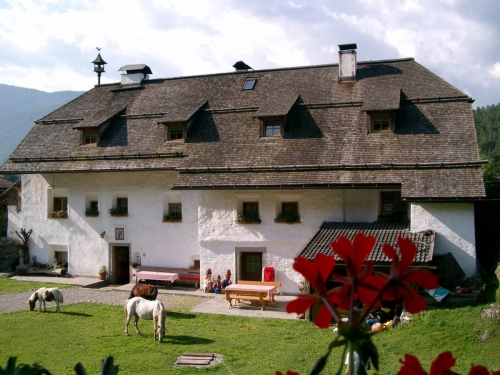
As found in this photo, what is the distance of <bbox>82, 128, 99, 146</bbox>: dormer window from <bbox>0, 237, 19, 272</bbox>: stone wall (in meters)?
6.63

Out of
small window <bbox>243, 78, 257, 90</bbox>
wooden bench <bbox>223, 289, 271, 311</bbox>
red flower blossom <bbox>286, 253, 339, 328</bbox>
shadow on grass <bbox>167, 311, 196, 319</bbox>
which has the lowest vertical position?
shadow on grass <bbox>167, 311, 196, 319</bbox>

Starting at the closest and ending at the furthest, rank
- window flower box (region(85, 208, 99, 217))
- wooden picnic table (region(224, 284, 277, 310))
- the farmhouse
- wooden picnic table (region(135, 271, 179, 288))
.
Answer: wooden picnic table (region(224, 284, 277, 310)) → the farmhouse → wooden picnic table (region(135, 271, 179, 288)) → window flower box (region(85, 208, 99, 217))

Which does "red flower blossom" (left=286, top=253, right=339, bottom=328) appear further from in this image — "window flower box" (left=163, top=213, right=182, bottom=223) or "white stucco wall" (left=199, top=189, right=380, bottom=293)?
"window flower box" (left=163, top=213, right=182, bottom=223)

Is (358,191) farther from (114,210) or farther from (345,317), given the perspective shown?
(345,317)

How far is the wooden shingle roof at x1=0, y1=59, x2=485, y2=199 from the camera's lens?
60.3 feet

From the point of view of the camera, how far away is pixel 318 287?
1.19 meters

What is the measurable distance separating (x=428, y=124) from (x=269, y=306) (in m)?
9.24

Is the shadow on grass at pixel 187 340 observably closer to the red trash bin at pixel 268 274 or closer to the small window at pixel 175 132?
Result: the red trash bin at pixel 268 274

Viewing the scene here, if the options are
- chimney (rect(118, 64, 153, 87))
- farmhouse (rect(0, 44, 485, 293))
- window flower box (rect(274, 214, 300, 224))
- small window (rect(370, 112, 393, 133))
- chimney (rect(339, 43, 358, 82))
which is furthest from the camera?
chimney (rect(118, 64, 153, 87))

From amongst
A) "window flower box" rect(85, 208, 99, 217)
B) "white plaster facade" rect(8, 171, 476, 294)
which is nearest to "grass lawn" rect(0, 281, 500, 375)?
"white plaster facade" rect(8, 171, 476, 294)

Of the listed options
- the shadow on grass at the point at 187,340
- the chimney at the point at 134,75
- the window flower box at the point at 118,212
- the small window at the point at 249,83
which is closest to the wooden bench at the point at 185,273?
the window flower box at the point at 118,212

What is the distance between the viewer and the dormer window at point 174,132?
22.9m

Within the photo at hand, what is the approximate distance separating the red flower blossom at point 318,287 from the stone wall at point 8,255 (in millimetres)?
27576

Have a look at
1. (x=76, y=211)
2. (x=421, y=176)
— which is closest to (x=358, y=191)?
(x=421, y=176)
